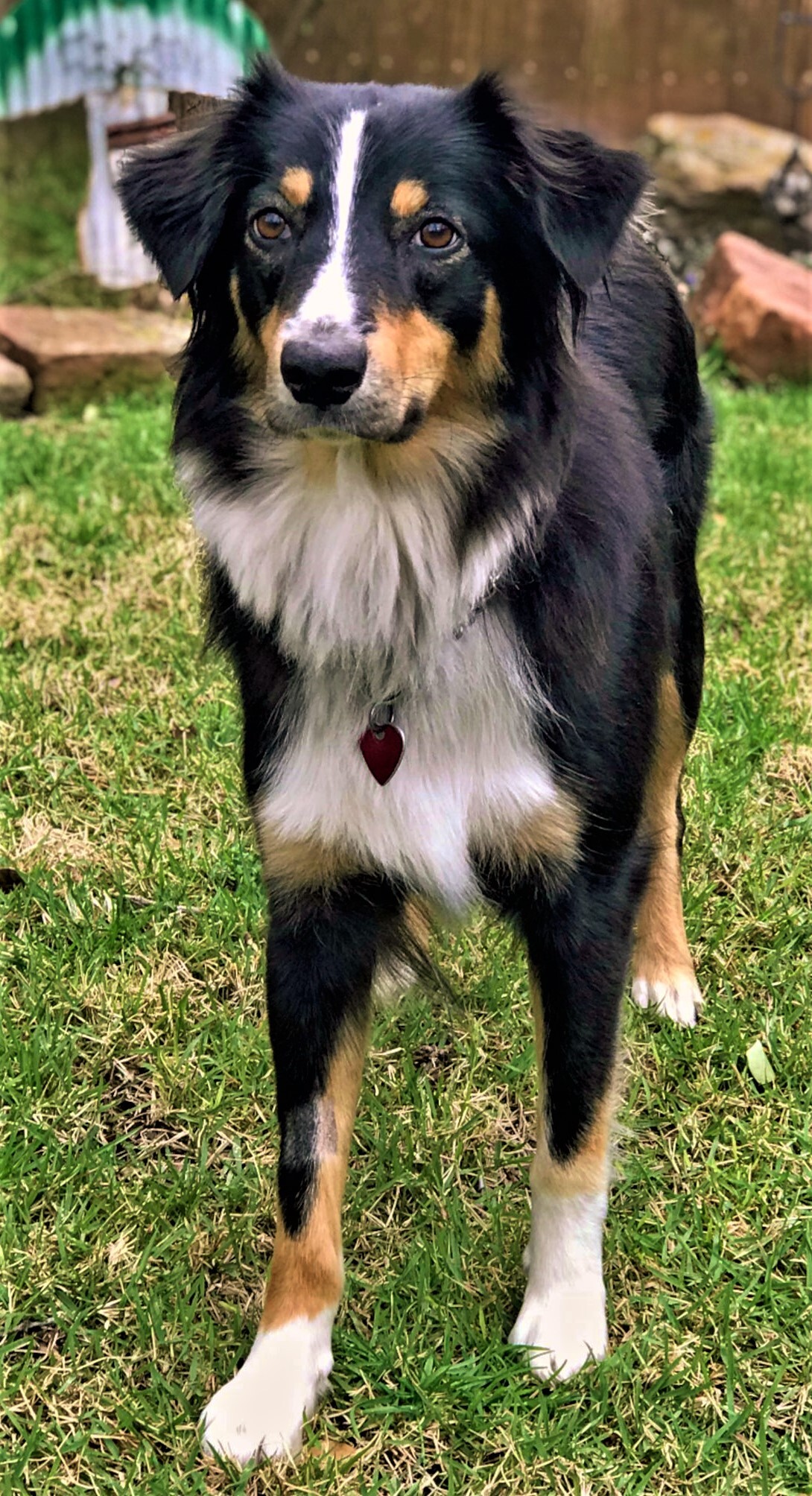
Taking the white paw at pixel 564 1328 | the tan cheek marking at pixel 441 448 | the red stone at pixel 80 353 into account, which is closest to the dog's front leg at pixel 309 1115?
the white paw at pixel 564 1328

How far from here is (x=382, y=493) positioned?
2.27m

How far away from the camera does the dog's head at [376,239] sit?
6.70 feet

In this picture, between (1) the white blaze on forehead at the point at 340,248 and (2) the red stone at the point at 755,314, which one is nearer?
(1) the white blaze on forehead at the point at 340,248

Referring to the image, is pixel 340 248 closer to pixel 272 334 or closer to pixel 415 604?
pixel 272 334

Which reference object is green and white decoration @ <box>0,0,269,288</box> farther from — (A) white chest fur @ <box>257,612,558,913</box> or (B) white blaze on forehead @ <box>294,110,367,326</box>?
(A) white chest fur @ <box>257,612,558,913</box>

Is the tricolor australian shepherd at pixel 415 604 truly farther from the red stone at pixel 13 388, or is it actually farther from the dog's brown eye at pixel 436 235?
the red stone at pixel 13 388

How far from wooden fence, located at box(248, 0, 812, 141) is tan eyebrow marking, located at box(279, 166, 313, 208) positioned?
22.4ft

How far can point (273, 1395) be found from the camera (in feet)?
7.59

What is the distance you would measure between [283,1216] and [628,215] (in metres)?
1.67

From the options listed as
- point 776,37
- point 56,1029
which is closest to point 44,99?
point 776,37

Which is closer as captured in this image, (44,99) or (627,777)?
(627,777)

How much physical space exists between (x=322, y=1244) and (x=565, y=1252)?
16.0 inches

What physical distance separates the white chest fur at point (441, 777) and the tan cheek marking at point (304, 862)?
15mm

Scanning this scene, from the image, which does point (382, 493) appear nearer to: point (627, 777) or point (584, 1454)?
point (627, 777)
